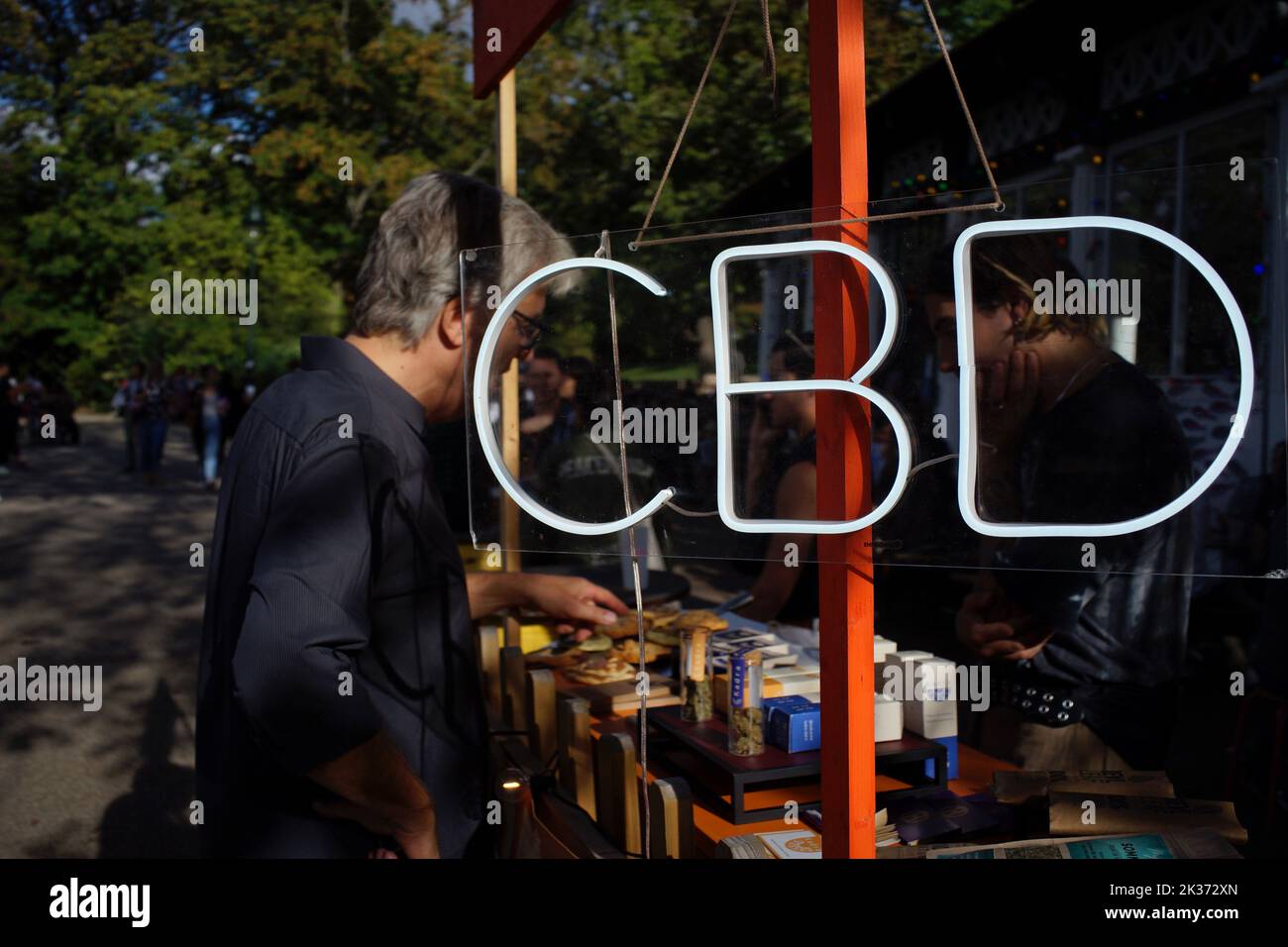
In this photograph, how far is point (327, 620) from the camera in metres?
1.39

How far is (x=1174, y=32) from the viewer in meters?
6.23

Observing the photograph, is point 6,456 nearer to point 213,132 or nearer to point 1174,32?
point 213,132

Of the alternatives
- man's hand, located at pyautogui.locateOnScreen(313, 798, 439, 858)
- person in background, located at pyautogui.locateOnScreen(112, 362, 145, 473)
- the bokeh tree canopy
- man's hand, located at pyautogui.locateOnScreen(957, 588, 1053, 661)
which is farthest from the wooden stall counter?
person in background, located at pyautogui.locateOnScreen(112, 362, 145, 473)

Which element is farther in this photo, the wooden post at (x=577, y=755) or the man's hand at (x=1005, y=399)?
the wooden post at (x=577, y=755)

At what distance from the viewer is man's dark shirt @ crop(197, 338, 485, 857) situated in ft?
4.52

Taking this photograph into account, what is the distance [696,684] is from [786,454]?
3.44ft

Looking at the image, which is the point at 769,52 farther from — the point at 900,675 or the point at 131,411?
the point at 131,411

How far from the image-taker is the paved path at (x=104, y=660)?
412 centimetres

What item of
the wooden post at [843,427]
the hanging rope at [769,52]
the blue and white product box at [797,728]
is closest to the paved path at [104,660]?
the blue and white product box at [797,728]

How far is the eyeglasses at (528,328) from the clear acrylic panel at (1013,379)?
0.54 feet

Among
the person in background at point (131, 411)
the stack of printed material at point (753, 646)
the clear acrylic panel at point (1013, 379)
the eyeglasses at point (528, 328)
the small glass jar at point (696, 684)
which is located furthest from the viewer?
the person in background at point (131, 411)

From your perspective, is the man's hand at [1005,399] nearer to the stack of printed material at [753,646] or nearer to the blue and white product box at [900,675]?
the blue and white product box at [900,675]

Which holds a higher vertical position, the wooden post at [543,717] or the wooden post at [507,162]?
the wooden post at [507,162]
